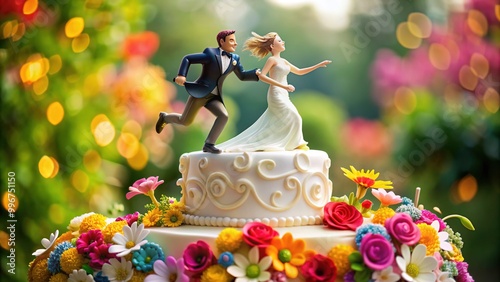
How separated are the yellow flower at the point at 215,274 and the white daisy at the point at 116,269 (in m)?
0.45

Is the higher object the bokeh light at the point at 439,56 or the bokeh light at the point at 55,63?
the bokeh light at the point at 439,56

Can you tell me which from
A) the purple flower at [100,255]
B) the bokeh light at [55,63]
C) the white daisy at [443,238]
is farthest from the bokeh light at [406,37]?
the purple flower at [100,255]

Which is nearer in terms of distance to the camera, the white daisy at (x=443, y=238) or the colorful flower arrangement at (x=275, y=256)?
the colorful flower arrangement at (x=275, y=256)

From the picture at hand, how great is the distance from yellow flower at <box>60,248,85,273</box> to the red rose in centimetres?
136

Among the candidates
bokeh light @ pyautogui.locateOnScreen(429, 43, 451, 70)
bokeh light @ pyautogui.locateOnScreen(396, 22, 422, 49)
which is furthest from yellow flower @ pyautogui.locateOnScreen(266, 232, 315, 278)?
bokeh light @ pyautogui.locateOnScreen(396, 22, 422, 49)

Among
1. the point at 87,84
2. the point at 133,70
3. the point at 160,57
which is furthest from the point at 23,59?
the point at 160,57

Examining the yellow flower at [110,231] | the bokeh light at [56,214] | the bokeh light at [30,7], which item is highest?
the bokeh light at [30,7]

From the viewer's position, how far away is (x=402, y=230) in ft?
10.1

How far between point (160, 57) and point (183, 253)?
202 inches

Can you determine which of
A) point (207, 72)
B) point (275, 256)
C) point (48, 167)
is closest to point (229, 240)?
point (275, 256)

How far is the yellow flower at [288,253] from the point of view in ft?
9.68

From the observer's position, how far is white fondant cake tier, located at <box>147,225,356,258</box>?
10.2 ft

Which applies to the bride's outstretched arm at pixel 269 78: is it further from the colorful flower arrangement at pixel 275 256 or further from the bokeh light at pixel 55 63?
the bokeh light at pixel 55 63

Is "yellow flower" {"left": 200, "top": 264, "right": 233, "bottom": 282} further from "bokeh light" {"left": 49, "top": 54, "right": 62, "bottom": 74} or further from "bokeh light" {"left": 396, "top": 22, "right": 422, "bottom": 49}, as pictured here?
"bokeh light" {"left": 396, "top": 22, "right": 422, "bottom": 49}
